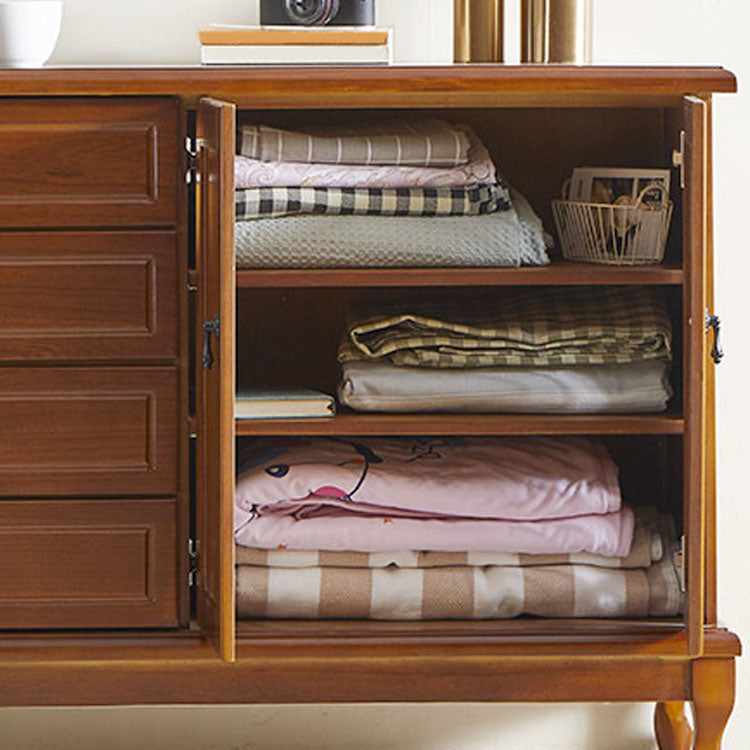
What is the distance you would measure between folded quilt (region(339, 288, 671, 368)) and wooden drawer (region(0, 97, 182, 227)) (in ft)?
0.95

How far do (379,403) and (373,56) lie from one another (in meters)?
0.39

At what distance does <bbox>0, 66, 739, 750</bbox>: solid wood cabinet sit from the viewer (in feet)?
4.80

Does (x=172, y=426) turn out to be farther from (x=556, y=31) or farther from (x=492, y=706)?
(x=492, y=706)

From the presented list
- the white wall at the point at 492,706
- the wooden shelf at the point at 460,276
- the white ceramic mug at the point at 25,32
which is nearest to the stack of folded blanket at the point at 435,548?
the wooden shelf at the point at 460,276

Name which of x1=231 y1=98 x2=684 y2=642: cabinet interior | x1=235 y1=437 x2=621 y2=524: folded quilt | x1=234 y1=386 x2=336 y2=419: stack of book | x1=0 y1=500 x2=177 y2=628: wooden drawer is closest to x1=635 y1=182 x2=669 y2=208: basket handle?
x1=231 y1=98 x2=684 y2=642: cabinet interior

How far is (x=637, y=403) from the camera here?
1571 mm

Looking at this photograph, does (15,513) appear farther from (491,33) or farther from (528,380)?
(491,33)

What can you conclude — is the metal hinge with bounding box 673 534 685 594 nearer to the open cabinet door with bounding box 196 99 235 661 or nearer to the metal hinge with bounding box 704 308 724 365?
the metal hinge with bounding box 704 308 724 365

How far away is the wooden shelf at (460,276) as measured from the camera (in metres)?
1.51

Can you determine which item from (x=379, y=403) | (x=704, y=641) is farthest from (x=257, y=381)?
(x=704, y=641)

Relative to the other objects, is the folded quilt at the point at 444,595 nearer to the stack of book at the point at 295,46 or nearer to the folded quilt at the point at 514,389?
the folded quilt at the point at 514,389

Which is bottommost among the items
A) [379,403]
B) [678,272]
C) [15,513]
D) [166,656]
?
[166,656]

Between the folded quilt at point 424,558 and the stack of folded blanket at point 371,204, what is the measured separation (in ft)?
1.11

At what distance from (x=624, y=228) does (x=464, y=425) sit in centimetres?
30
